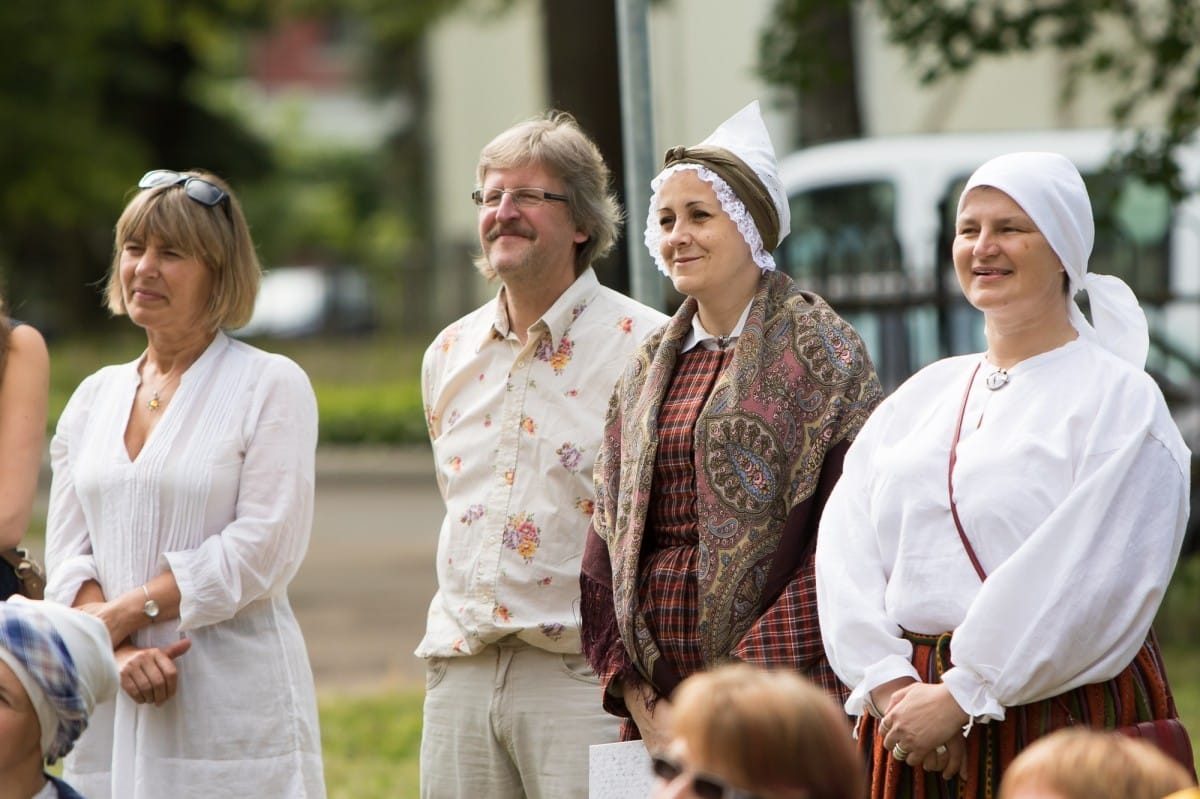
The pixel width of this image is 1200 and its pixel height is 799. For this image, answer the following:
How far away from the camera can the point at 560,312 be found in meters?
4.09

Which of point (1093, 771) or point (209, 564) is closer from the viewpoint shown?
point (1093, 771)

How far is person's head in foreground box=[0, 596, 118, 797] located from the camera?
9.47ft

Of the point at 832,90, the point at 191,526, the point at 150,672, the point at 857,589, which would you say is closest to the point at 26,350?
the point at 191,526

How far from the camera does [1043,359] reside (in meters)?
3.30

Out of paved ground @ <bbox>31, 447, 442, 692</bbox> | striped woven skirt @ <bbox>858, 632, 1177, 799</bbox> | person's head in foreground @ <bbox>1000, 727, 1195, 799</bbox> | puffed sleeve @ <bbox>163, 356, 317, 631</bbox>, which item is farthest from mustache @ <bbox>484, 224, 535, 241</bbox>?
paved ground @ <bbox>31, 447, 442, 692</bbox>

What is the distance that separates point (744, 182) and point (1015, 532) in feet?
3.18

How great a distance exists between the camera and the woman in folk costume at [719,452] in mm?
3467

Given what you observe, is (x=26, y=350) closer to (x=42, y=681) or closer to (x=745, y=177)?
(x=42, y=681)

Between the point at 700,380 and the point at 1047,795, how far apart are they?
148 cm

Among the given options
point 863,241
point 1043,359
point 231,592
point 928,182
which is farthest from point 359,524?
point 1043,359

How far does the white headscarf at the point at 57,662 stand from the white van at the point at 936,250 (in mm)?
5044

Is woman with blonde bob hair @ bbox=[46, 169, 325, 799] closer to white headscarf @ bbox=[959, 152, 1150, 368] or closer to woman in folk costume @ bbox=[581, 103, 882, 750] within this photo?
woman in folk costume @ bbox=[581, 103, 882, 750]

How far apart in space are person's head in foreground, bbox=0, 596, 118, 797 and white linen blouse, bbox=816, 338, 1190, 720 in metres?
1.33

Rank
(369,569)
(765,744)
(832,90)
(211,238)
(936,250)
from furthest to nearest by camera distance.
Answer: (832,90) < (369,569) < (936,250) < (211,238) < (765,744)
